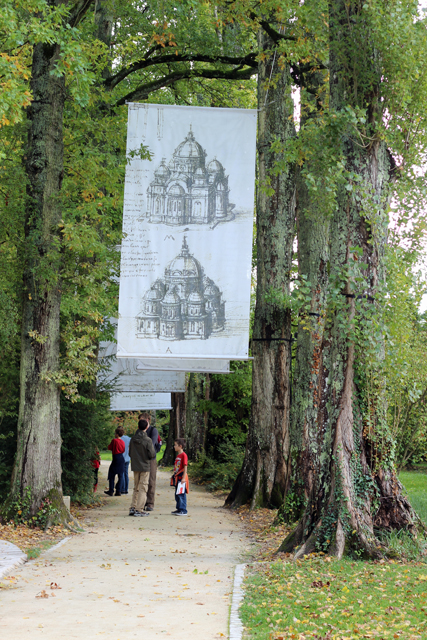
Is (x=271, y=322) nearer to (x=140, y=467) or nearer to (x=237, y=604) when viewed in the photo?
(x=140, y=467)

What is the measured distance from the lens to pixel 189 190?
13062 millimetres

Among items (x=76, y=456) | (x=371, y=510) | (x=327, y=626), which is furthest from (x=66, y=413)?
(x=327, y=626)

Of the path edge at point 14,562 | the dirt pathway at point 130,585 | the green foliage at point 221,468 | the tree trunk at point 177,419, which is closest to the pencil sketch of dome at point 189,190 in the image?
the dirt pathway at point 130,585

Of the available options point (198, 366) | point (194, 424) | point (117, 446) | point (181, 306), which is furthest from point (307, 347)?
point (194, 424)

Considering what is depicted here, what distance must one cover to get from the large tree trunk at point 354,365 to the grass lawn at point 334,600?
69 cm

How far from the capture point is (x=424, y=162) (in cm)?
1036

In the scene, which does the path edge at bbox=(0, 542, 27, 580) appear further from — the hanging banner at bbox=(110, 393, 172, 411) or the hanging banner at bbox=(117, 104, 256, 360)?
the hanging banner at bbox=(110, 393, 172, 411)

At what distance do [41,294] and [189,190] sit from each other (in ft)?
10.8

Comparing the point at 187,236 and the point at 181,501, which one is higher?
the point at 187,236

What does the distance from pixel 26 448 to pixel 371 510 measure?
5974mm

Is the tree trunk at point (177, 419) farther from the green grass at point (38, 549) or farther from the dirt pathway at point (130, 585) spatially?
the green grass at point (38, 549)

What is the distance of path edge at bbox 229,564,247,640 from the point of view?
577cm

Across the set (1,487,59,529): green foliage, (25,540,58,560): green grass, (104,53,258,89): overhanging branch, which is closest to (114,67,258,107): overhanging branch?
→ (104,53,258,89): overhanging branch

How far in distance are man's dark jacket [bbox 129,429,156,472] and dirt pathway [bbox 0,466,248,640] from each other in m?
1.43
